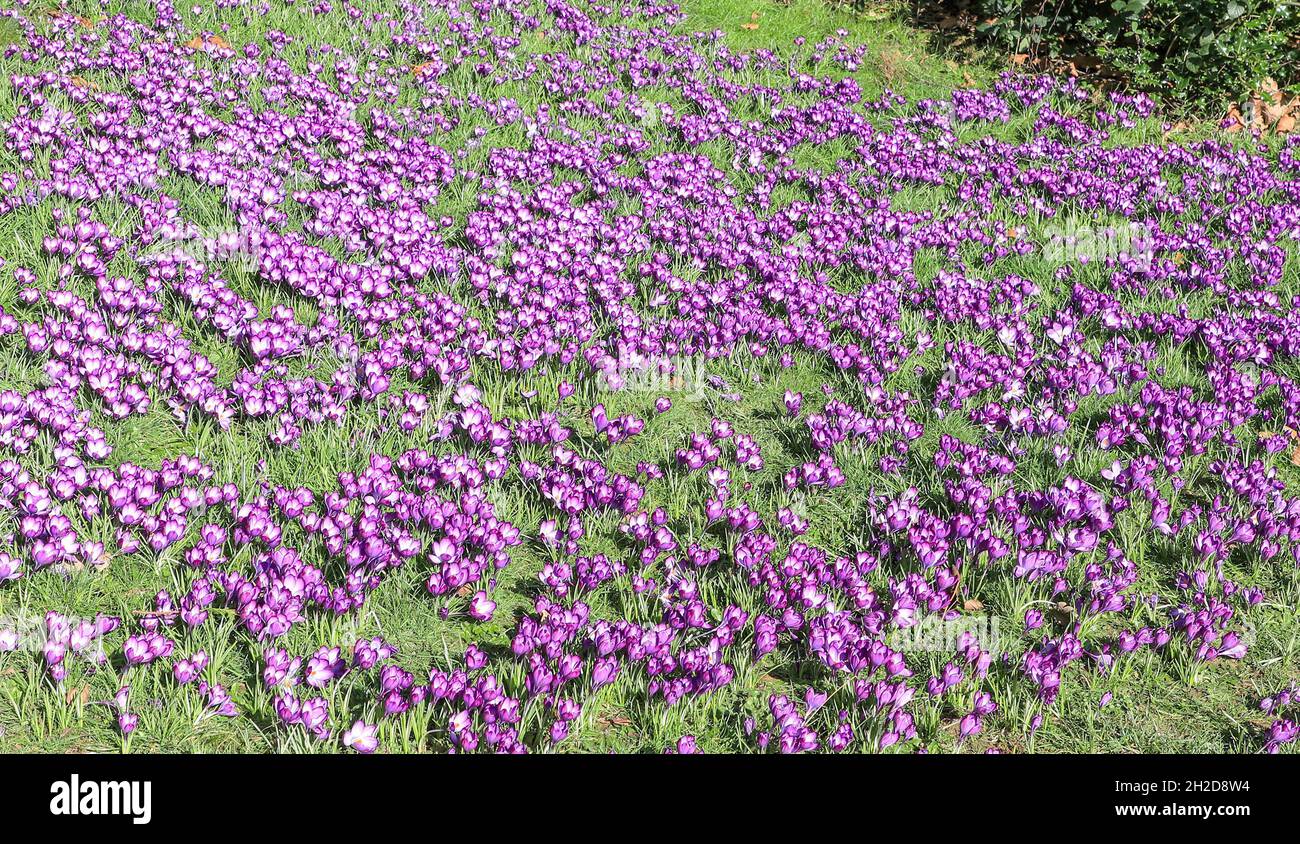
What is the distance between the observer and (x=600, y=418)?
449 centimetres

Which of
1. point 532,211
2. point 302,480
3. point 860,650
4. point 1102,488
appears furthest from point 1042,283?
point 302,480

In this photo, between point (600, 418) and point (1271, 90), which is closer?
point (600, 418)

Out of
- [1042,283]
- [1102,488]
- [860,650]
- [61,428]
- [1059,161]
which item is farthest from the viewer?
[1059,161]

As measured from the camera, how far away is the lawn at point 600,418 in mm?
3367

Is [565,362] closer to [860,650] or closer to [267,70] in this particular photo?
[860,650]

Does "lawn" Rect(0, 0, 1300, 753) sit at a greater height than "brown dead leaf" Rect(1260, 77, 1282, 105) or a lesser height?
lesser

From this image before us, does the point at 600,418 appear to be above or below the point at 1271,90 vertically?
below

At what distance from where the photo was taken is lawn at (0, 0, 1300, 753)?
3367 millimetres

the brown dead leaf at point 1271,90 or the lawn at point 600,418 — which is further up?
the brown dead leaf at point 1271,90

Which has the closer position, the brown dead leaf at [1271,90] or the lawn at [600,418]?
the lawn at [600,418]

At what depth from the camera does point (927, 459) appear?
4.59 meters

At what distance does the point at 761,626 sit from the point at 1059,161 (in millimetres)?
5717
